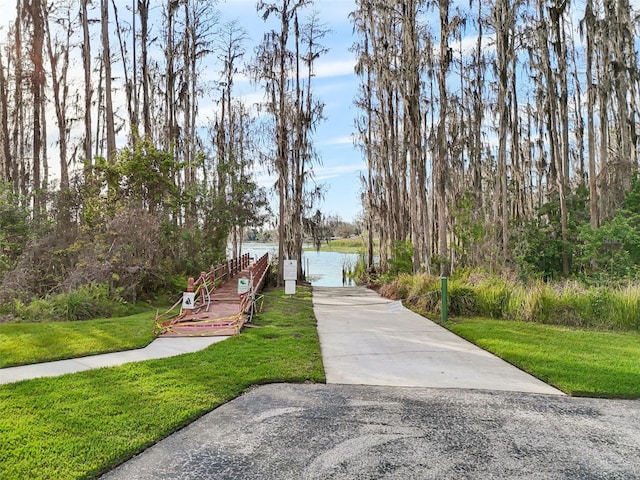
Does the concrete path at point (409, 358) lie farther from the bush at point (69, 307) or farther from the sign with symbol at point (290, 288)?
the bush at point (69, 307)

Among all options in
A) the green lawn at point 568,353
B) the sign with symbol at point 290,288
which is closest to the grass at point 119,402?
the green lawn at point 568,353

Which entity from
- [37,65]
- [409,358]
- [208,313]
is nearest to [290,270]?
[208,313]

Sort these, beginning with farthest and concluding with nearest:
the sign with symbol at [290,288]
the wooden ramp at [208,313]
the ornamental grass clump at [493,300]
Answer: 1. the sign with symbol at [290,288]
2. the ornamental grass clump at [493,300]
3. the wooden ramp at [208,313]

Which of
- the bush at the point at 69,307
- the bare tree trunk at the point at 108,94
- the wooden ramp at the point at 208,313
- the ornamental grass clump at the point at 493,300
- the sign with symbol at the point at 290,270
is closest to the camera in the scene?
the wooden ramp at the point at 208,313

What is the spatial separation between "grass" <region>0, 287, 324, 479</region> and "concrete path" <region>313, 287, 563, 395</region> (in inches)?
20.5

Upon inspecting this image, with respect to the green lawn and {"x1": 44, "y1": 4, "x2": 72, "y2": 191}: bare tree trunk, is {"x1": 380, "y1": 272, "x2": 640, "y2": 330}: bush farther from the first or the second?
{"x1": 44, "y1": 4, "x2": 72, "y2": 191}: bare tree trunk

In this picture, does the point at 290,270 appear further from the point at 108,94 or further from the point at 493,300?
the point at 108,94

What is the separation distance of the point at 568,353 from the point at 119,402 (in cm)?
610

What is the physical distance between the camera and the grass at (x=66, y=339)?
6117 millimetres

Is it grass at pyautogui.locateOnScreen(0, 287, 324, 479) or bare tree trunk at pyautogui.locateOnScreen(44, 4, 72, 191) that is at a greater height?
bare tree trunk at pyautogui.locateOnScreen(44, 4, 72, 191)

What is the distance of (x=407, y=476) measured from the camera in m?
2.98

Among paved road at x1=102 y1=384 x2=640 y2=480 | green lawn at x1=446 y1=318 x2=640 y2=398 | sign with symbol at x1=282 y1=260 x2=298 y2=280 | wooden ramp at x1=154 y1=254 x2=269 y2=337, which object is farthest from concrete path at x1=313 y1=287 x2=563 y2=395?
sign with symbol at x1=282 y1=260 x2=298 y2=280

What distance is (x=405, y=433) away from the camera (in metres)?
3.71

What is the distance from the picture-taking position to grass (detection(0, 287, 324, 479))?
3158 mm
